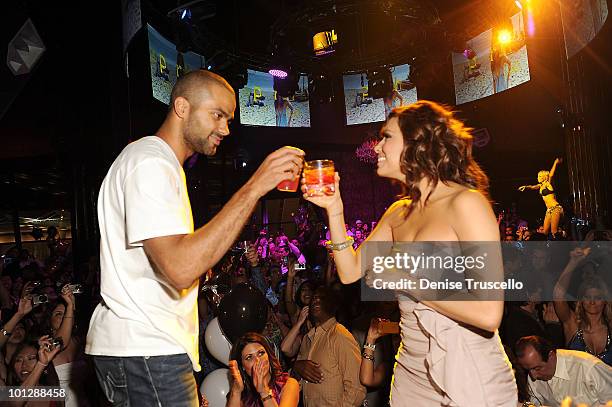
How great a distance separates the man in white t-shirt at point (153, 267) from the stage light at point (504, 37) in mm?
10968

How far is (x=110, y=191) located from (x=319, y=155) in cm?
1536

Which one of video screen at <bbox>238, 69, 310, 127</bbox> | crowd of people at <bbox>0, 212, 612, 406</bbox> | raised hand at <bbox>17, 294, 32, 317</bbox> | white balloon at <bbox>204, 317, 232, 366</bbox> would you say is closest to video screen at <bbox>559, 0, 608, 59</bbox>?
crowd of people at <bbox>0, 212, 612, 406</bbox>

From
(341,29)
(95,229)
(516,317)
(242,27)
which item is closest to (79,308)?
(95,229)

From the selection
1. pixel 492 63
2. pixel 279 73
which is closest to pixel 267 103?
pixel 279 73

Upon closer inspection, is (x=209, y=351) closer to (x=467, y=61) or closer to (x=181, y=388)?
(x=181, y=388)

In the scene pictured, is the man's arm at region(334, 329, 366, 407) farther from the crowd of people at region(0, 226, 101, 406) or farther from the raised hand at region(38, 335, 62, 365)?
the raised hand at region(38, 335, 62, 365)

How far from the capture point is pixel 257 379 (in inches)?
124

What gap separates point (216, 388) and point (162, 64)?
626cm

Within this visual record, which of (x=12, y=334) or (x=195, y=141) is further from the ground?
(x=195, y=141)

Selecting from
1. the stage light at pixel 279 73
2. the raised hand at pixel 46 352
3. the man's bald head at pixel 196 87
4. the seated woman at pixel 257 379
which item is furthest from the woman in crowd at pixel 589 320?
the stage light at pixel 279 73

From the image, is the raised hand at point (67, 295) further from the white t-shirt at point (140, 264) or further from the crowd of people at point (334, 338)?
the white t-shirt at point (140, 264)

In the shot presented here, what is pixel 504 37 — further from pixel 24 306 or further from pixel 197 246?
pixel 197 246

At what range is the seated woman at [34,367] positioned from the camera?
3.17 meters

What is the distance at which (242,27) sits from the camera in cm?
1043
